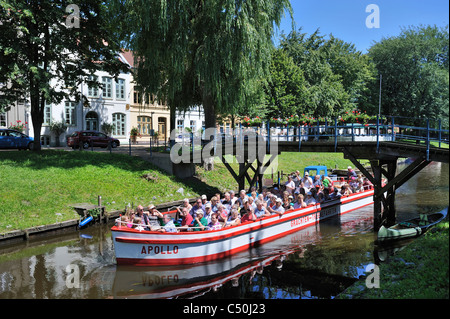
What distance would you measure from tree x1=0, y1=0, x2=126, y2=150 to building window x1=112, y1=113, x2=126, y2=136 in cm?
1392

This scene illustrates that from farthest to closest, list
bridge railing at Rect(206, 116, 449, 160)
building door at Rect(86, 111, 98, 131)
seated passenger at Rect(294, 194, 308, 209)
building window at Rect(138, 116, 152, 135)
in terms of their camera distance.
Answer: building window at Rect(138, 116, 152, 135), building door at Rect(86, 111, 98, 131), seated passenger at Rect(294, 194, 308, 209), bridge railing at Rect(206, 116, 449, 160)

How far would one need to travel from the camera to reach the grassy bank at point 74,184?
1554 cm

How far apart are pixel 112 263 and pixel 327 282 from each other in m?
6.82

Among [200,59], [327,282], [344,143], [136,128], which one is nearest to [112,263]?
[327,282]

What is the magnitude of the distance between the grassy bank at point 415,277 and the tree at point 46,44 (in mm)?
18092

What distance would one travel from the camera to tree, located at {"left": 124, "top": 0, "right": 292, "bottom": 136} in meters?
18.9

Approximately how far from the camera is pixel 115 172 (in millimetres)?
20656

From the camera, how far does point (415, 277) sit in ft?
25.2

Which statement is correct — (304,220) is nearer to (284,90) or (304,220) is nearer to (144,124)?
(284,90)

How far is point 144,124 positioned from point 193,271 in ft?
102

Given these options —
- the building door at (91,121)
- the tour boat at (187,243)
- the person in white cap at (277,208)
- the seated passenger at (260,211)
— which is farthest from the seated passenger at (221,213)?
the building door at (91,121)

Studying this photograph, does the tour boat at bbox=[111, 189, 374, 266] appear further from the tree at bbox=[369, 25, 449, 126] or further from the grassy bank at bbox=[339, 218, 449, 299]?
the tree at bbox=[369, 25, 449, 126]

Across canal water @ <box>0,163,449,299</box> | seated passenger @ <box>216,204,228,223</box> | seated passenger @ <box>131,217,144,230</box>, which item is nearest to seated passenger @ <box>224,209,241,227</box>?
seated passenger @ <box>216,204,228,223</box>

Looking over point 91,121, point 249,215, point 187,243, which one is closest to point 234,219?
point 249,215
